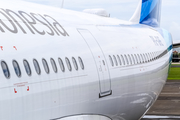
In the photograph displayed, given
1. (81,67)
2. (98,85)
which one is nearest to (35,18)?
(81,67)

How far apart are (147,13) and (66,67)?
35.5 ft

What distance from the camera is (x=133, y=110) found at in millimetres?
10133

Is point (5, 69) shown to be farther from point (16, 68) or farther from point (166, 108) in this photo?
point (166, 108)

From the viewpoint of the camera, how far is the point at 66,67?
630cm

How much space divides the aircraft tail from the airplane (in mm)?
4413

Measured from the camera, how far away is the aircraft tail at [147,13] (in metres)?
15.3

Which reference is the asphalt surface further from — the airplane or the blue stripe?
the airplane

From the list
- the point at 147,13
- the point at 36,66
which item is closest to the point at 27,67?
the point at 36,66

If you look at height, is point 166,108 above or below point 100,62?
below

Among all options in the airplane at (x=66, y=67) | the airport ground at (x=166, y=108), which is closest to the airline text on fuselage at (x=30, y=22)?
the airplane at (x=66, y=67)

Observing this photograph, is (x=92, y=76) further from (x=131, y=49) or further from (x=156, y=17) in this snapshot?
(x=156, y=17)

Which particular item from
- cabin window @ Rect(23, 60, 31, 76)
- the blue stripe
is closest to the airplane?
cabin window @ Rect(23, 60, 31, 76)

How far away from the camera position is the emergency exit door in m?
7.50

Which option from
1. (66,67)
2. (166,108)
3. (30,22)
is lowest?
(166,108)
